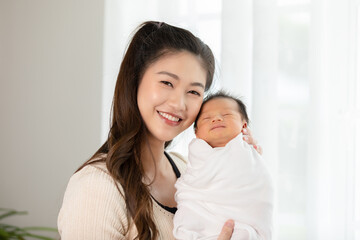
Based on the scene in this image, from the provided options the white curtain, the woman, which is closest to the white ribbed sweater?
the woman

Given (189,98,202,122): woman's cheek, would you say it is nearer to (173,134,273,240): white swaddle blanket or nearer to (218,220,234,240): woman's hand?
(173,134,273,240): white swaddle blanket

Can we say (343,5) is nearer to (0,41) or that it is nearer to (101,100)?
(101,100)

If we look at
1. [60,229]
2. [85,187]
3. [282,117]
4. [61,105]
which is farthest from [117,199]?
[61,105]

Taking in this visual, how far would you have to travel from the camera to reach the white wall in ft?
9.10

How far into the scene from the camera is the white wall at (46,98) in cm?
277

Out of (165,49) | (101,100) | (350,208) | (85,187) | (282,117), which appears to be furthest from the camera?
(101,100)

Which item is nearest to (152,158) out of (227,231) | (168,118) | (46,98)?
(168,118)

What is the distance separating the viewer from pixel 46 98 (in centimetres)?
289

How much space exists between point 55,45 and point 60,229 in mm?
1893

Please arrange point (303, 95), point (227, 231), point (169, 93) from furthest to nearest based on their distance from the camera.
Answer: point (303, 95), point (169, 93), point (227, 231)

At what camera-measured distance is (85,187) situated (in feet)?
4.03

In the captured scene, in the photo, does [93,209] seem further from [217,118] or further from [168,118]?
[217,118]

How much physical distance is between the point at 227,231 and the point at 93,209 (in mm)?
419

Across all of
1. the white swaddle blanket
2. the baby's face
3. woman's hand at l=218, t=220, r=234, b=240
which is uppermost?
the baby's face
